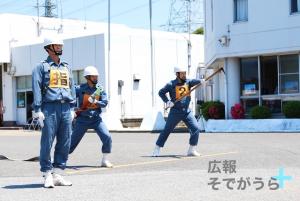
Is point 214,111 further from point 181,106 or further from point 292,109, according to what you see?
point 181,106

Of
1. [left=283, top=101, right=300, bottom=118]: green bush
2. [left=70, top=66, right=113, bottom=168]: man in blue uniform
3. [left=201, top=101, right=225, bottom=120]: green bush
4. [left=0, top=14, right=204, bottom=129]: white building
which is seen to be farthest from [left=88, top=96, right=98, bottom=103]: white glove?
[left=0, top=14, right=204, bottom=129]: white building

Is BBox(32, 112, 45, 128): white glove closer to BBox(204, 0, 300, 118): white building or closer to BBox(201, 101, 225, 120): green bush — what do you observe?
BBox(204, 0, 300, 118): white building

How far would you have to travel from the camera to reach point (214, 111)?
29656 millimetres

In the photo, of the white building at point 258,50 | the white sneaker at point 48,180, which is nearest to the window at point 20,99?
the white building at point 258,50

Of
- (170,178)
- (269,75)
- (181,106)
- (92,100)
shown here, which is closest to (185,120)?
(181,106)

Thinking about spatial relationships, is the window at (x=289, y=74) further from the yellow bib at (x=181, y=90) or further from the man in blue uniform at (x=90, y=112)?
the man in blue uniform at (x=90, y=112)

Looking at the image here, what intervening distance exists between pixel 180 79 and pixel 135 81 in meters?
23.6

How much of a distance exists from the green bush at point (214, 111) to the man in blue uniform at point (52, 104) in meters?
20.2

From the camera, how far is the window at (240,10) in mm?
29109

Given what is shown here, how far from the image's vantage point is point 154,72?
39.2 metres

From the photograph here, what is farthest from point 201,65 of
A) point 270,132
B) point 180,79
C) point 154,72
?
point 180,79

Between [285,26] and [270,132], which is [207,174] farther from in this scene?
[285,26]

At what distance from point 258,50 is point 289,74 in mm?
1729

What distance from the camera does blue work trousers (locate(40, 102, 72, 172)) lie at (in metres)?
9.63
